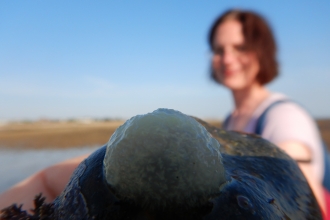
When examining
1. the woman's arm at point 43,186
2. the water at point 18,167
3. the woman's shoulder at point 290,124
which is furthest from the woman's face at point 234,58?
the water at point 18,167

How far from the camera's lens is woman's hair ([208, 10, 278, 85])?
4.91 m

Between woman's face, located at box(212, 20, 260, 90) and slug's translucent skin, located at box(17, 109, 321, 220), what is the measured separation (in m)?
4.18

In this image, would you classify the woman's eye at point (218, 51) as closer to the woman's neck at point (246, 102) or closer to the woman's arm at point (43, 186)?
the woman's neck at point (246, 102)

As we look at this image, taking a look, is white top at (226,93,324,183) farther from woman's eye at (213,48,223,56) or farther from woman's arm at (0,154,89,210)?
woman's arm at (0,154,89,210)

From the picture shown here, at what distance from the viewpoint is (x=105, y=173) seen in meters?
0.98

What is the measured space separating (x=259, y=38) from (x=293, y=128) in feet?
7.22

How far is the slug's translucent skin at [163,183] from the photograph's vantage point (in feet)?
2.82

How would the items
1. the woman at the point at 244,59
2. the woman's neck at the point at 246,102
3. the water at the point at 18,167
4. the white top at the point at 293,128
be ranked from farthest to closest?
the water at the point at 18,167
the woman at the point at 244,59
the woman's neck at the point at 246,102
the white top at the point at 293,128

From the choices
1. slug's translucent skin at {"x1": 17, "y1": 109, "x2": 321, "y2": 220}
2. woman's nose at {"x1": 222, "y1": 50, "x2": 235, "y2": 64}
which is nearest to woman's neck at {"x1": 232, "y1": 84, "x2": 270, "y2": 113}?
woman's nose at {"x1": 222, "y1": 50, "x2": 235, "y2": 64}

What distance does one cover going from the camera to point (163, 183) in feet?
2.82

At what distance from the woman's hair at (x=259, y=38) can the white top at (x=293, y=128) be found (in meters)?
1.49

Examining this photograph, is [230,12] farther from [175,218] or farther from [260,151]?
[175,218]

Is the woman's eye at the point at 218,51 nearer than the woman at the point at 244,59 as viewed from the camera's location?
No

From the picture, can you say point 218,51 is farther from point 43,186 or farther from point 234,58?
point 43,186
